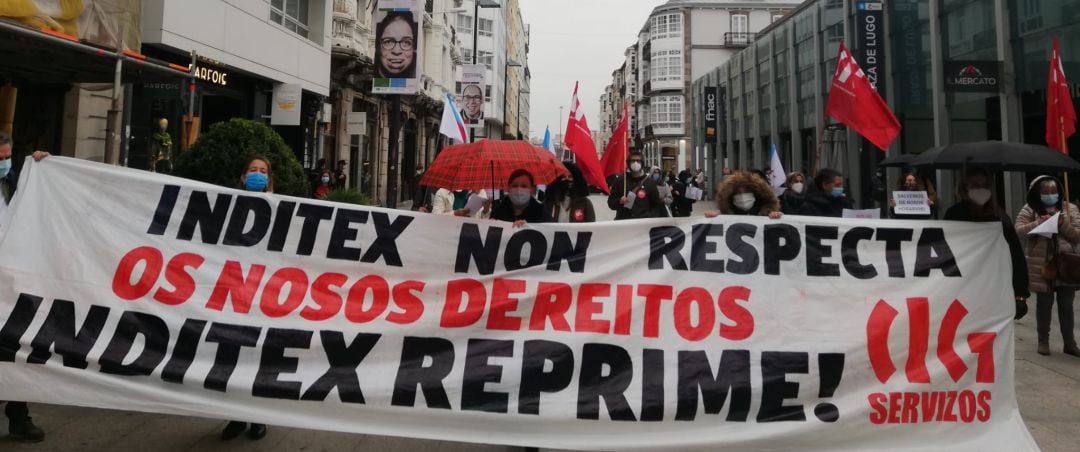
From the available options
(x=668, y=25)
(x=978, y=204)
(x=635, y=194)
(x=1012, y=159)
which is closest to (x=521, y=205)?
(x=978, y=204)

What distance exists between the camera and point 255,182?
4.41 m

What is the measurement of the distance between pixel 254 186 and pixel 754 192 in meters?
3.48

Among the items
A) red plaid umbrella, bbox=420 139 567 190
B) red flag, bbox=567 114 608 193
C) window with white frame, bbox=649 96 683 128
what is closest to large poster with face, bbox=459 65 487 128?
red flag, bbox=567 114 608 193

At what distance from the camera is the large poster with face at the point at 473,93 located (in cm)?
2522

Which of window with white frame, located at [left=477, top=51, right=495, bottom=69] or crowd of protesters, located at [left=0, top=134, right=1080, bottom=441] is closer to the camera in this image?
crowd of protesters, located at [left=0, top=134, right=1080, bottom=441]

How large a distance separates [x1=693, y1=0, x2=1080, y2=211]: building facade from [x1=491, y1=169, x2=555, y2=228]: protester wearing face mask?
432cm

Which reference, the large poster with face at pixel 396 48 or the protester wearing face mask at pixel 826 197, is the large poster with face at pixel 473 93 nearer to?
the large poster with face at pixel 396 48

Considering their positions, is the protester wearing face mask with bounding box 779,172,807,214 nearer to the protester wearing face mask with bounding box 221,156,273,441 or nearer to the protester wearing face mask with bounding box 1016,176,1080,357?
the protester wearing face mask with bounding box 1016,176,1080,357

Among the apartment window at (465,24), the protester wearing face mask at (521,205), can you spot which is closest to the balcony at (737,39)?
the apartment window at (465,24)

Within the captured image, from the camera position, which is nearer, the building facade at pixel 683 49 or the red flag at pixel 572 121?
the red flag at pixel 572 121

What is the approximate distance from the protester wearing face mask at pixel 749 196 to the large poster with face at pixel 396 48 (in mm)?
8653

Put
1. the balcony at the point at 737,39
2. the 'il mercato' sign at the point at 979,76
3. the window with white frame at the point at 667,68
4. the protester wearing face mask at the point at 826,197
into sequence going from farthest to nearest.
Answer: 1. the window with white frame at the point at 667,68
2. the balcony at the point at 737,39
3. the 'il mercato' sign at the point at 979,76
4. the protester wearing face mask at the point at 826,197

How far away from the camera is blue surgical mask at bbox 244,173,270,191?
14.5ft

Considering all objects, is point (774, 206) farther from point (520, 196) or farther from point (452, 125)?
point (452, 125)
